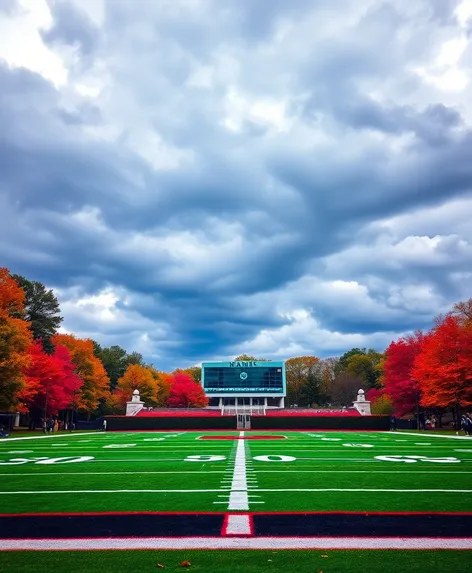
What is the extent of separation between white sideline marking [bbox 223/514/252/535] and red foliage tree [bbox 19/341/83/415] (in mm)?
35184

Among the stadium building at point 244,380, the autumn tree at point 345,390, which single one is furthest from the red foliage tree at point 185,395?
the autumn tree at point 345,390

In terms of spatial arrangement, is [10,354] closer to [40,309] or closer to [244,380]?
[40,309]

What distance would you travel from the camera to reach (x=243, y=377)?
89688 millimetres

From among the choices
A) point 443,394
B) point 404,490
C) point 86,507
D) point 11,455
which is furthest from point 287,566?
point 443,394

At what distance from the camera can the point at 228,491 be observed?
362 inches

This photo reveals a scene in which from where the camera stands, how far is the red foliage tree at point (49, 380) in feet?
138

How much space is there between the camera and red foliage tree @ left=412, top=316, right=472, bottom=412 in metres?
34.6

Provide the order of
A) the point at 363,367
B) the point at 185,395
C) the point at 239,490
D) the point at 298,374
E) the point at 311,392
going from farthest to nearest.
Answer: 1. the point at 298,374
2. the point at 311,392
3. the point at 363,367
4. the point at 185,395
5. the point at 239,490

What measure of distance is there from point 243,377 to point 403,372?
45.9 meters

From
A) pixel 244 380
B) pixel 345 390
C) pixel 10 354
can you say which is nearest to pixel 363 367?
pixel 345 390

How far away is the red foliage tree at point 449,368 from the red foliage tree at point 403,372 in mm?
9130

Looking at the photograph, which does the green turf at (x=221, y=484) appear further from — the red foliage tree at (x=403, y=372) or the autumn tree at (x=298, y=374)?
the autumn tree at (x=298, y=374)

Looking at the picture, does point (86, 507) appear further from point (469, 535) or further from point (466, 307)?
point (466, 307)

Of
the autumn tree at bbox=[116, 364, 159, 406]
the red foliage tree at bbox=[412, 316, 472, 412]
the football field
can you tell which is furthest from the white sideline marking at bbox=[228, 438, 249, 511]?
the autumn tree at bbox=[116, 364, 159, 406]
